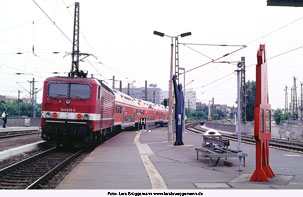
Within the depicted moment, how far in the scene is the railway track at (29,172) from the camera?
831 cm

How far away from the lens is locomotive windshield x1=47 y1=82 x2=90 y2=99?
15781mm

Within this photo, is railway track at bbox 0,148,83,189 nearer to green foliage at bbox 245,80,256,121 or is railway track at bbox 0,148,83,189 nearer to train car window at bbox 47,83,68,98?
train car window at bbox 47,83,68,98

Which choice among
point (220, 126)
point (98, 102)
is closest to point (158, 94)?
point (220, 126)

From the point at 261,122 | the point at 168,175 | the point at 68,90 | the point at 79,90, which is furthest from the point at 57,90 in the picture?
the point at 261,122

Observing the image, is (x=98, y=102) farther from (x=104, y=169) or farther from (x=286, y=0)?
(x=286, y=0)

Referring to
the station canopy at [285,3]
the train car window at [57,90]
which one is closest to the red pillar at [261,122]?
the station canopy at [285,3]

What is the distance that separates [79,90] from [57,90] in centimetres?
101

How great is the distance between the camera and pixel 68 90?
52.0 ft

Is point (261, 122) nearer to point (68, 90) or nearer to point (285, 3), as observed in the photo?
point (285, 3)

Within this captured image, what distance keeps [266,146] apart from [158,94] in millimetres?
152127

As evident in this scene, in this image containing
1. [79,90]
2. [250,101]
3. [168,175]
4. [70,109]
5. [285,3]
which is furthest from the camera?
[250,101]

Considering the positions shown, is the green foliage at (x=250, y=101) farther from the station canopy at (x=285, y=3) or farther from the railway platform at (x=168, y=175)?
the station canopy at (x=285, y=3)

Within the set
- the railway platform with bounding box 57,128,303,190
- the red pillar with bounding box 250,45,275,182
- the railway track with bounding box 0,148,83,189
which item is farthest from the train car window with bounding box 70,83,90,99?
the red pillar with bounding box 250,45,275,182
